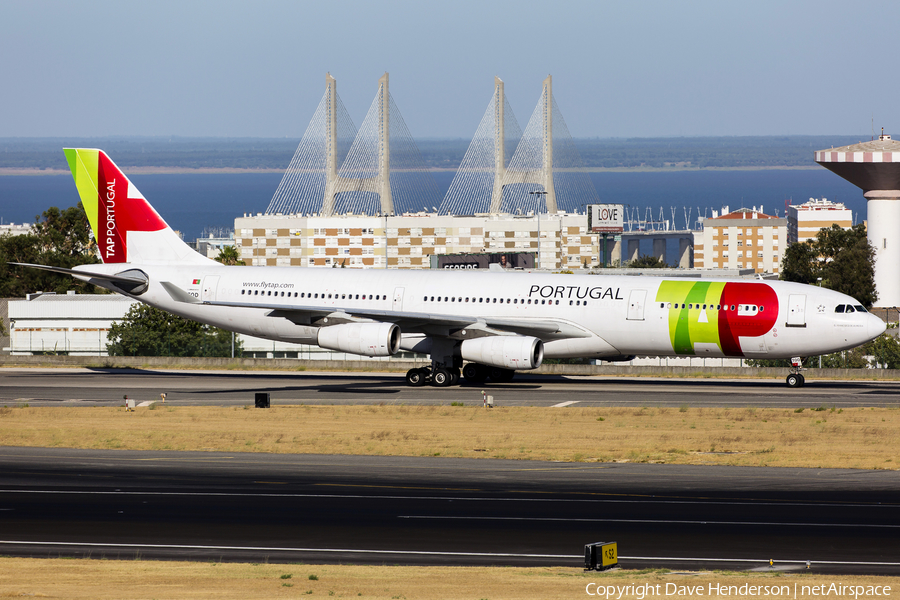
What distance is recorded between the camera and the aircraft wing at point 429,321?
1697 inches

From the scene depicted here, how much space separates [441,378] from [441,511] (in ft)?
78.9

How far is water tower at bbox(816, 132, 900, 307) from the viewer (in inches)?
4560

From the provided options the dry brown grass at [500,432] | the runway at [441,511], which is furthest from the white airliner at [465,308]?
the runway at [441,511]

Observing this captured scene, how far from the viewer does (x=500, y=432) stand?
32.5 m

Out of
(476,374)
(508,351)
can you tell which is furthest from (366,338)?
(476,374)

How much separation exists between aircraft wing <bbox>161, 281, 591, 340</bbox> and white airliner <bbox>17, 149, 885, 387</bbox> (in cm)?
5

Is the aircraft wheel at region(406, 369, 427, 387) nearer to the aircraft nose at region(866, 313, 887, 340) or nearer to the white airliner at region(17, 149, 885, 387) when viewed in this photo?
the white airliner at region(17, 149, 885, 387)

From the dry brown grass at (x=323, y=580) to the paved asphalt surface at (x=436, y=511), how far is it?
2.47 feet

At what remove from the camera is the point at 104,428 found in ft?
110

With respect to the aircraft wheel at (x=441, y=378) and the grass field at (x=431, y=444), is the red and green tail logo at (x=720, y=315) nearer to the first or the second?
the grass field at (x=431, y=444)

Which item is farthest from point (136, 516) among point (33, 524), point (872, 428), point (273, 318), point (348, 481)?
point (273, 318)

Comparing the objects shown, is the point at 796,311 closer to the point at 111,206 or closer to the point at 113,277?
the point at 113,277

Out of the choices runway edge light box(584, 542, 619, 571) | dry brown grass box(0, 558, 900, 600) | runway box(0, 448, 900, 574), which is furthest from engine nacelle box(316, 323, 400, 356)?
runway edge light box(584, 542, 619, 571)

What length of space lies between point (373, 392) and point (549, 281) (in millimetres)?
8236
